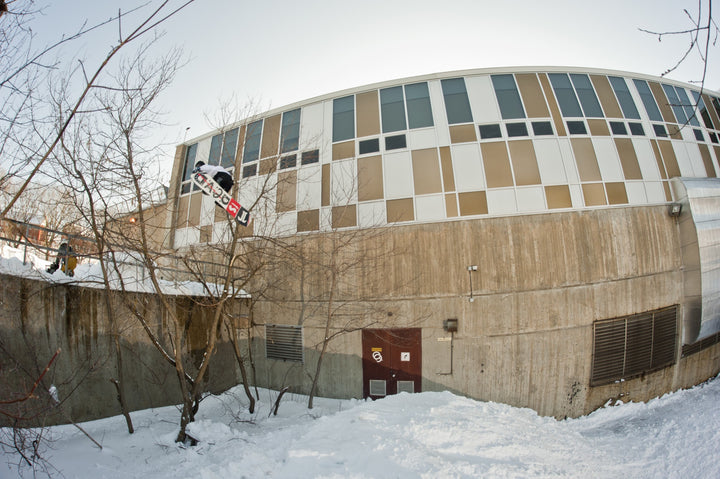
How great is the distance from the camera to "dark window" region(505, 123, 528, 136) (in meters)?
10.1

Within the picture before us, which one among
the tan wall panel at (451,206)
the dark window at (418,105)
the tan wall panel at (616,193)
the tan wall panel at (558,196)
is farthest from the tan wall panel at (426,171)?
the tan wall panel at (616,193)

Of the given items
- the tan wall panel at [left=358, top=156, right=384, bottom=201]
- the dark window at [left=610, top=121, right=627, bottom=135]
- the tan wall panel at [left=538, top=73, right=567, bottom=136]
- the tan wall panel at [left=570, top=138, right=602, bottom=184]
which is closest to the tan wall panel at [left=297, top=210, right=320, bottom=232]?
the tan wall panel at [left=358, top=156, right=384, bottom=201]

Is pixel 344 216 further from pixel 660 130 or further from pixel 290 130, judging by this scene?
pixel 660 130

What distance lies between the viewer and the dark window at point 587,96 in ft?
34.5

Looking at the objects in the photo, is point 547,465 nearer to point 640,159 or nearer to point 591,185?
point 591,185

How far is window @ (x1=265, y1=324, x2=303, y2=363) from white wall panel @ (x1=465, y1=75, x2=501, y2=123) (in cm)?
940

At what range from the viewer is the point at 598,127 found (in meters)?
10.4

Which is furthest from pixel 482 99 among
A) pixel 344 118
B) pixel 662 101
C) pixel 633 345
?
pixel 633 345

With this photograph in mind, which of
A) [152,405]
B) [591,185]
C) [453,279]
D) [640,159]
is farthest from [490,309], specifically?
[152,405]

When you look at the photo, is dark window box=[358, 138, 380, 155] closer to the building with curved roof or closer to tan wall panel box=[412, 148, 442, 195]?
the building with curved roof

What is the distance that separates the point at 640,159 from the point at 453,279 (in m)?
7.65

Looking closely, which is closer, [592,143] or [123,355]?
[123,355]

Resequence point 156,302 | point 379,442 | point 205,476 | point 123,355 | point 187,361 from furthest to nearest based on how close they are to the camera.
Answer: point 187,361
point 156,302
point 123,355
point 379,442
point 205,476

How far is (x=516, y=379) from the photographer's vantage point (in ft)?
29.6
